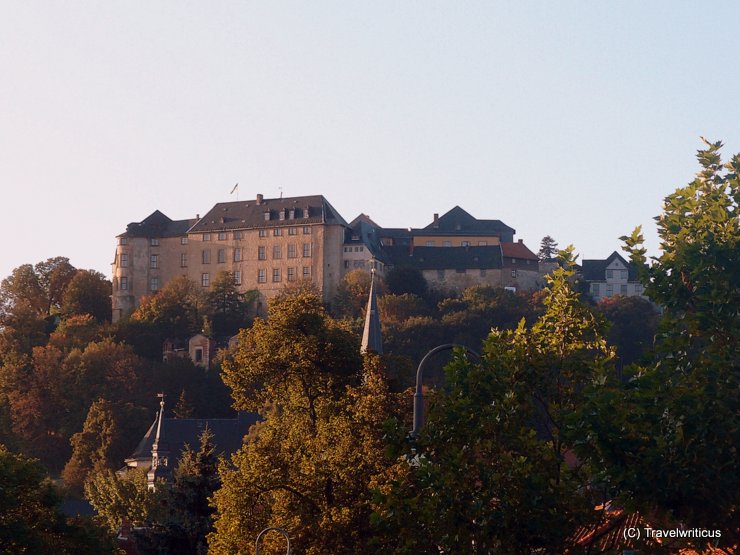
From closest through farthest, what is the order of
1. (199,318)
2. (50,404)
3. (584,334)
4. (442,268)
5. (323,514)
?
(584,334)
(323,514)
(50,404)
(199,318)
(442,268)

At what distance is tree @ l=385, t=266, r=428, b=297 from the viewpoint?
15338 cm

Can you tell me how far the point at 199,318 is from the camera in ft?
491

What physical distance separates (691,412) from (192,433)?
90.1 metres

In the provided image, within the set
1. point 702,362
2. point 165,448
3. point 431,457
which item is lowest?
point 165,448

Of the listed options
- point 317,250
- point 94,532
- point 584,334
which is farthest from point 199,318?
point 584,334

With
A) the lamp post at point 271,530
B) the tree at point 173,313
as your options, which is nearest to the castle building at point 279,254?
the tree at point 173,313

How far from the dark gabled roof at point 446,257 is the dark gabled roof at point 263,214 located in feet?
29.6

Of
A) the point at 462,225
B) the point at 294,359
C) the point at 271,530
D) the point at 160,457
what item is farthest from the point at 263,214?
the point at 271,530

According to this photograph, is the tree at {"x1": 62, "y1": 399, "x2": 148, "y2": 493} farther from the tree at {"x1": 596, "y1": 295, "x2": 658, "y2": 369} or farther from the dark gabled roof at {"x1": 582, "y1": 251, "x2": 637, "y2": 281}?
the dark gabled roof at {"x1": 582, "y1": 251, "x2": 637, "y2": 281}

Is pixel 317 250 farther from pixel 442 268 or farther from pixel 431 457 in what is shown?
pixel 431 457

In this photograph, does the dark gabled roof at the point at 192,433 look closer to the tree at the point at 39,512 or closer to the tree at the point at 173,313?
the tree at the point at 173,313

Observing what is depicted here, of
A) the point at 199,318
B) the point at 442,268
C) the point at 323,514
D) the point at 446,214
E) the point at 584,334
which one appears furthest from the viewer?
the point at 446,214

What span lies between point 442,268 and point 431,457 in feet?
450

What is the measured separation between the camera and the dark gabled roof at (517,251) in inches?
6442
